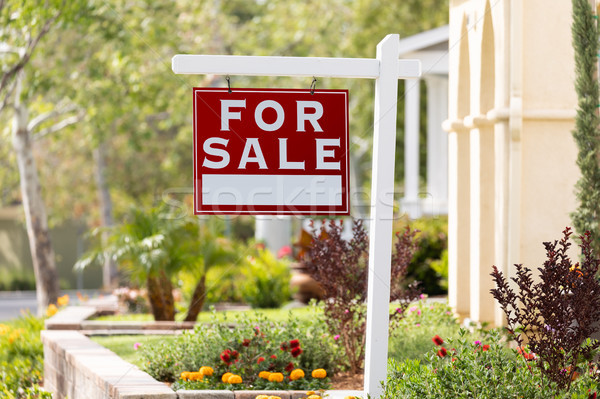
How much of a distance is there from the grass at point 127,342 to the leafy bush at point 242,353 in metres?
0.52

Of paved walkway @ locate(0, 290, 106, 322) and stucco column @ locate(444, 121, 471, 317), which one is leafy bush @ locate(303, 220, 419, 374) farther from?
paved walkway @ locate(0, 290, 106, 322)

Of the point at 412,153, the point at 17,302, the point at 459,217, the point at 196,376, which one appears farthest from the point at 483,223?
the point at 17,302

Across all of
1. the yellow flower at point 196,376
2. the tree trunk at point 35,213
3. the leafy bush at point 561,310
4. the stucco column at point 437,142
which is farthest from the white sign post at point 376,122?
the stucco column at point 437,142

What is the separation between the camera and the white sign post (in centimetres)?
526

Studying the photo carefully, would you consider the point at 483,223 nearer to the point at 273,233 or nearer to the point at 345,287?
the point at 345,287

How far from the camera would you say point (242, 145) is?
5426 mm

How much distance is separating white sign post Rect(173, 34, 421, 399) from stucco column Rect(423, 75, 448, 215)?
39.1 ft

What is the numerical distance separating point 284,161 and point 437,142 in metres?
13.3

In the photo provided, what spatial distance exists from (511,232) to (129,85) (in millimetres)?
10892

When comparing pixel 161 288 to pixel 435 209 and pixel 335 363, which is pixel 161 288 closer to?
pixel 335 363

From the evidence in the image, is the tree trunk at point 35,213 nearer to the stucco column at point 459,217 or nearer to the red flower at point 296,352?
the stucco column at point 459,217

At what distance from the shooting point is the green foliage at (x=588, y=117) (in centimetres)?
698

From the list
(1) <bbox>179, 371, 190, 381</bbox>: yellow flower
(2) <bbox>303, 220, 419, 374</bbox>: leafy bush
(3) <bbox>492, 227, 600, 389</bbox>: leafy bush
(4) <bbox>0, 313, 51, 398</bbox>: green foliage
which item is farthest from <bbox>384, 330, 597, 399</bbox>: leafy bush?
(4) <bbox>0, 313, 51, 398</bbox>: green foliage

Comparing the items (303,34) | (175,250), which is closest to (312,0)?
(303,34)
